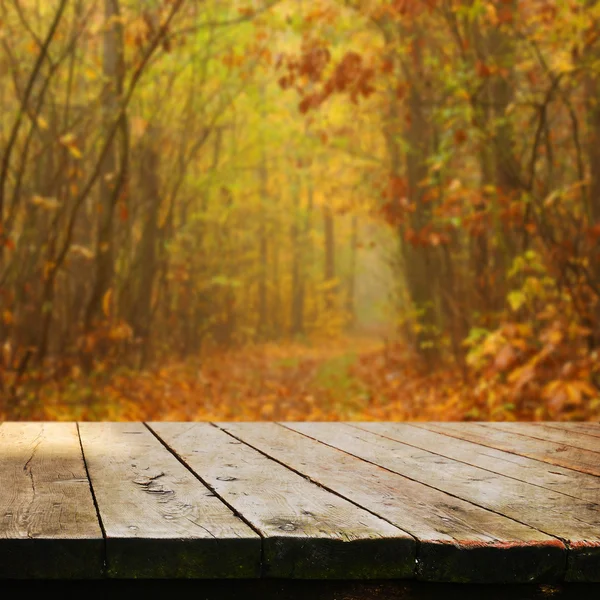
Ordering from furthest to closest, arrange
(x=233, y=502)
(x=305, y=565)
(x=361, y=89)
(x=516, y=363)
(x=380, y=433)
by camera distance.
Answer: (x=361, y=89) → (x=516, y=363) → (x=380, y=433) → (x=233, y=502) → (x=305, y=565)

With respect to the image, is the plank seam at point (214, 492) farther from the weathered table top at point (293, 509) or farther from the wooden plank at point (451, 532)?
the wooden plank at point (451, 532)

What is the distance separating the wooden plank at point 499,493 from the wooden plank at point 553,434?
1.86ft

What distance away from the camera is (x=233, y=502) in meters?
2.00

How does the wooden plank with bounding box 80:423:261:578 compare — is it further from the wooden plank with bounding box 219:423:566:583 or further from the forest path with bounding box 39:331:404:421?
the forest path with bounding box 39:331:404:421

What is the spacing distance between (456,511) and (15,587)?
0.99 metres

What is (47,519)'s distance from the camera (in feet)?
5.97

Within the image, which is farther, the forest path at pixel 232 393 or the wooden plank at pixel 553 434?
the forest path at pixel 232 393

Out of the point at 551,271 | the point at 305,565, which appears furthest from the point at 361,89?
the point at 305,565

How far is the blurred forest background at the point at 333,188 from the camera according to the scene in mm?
8000

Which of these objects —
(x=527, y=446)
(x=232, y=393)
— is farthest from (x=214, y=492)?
(x=232, y=393)

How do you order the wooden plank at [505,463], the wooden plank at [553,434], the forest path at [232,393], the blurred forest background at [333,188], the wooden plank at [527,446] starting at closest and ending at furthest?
the wooden plank at [505,463] < the wooden plank at [527,446] < the wooden plank at [553,434] < the blurred forest background at [333,188] < the forest path at [232,393]

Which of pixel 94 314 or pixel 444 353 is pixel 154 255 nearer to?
pixel 94 314

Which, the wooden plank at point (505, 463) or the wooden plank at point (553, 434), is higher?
the wooden plank at point (553, 434)

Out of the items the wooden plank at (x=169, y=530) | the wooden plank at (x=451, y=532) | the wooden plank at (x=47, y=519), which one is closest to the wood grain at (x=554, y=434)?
the wooden plank at (x=451, y=532)
